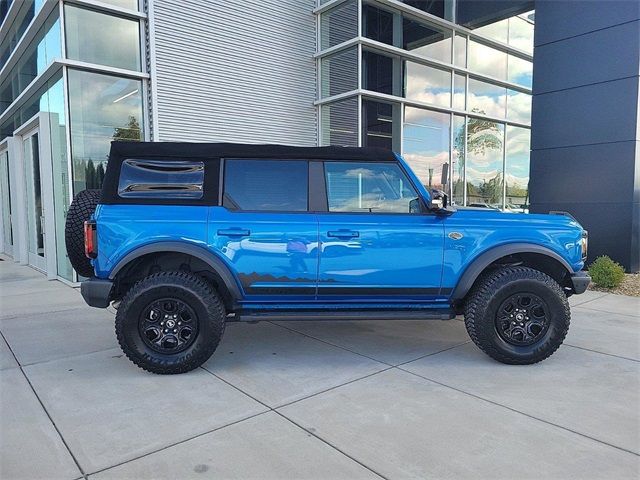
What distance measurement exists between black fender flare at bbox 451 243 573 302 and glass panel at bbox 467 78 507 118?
28.6 ft

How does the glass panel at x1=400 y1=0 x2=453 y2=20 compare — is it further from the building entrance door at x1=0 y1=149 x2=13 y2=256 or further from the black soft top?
the building entrance door at x1=0 y1=149 x2=13 y2=256

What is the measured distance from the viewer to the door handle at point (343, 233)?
12.6 ft

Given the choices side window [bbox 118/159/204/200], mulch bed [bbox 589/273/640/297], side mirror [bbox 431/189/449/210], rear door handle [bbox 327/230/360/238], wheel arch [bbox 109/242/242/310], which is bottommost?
mulch bed [bbox 589/273/640/297]

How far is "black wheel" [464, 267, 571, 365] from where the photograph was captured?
3.89 m

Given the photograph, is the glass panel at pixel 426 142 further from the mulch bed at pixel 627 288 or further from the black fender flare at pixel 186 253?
the black fender flare at pixel 186 253

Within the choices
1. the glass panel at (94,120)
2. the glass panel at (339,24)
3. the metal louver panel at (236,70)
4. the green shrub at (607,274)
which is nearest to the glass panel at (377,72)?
the glass panel at (339,24)

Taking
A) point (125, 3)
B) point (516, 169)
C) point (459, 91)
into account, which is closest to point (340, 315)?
point (125, 3)

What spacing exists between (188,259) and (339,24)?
7.97 metres

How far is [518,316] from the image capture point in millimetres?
3963

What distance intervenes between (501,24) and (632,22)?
5049mm

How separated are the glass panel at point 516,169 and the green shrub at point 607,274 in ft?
18.3

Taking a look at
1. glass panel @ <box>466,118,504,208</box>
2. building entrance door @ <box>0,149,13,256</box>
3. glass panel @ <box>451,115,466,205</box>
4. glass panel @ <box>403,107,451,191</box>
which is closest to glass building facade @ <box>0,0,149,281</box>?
building entrance door @ <box>0,149,13,256</box>

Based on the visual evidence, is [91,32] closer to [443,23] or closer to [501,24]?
[443,23]

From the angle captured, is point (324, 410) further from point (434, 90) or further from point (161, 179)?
point (434, 90)
